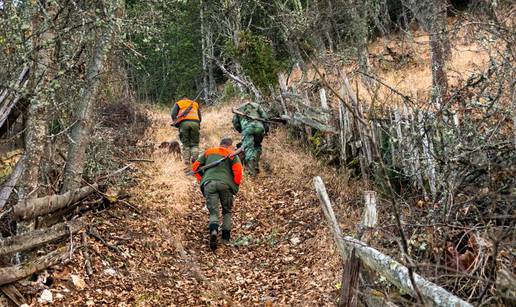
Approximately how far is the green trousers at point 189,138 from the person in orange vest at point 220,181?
10.6ft

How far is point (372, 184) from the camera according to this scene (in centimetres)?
843

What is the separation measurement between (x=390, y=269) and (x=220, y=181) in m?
4.77

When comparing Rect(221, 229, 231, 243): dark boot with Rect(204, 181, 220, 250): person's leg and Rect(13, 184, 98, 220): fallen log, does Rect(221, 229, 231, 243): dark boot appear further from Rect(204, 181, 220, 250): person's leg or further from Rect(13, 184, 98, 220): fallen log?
Rect(13, 184, 98, 220): fallen log

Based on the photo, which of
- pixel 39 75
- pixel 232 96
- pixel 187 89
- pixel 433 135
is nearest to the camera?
pixel 39 75

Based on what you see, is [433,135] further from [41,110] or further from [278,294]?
[41,110]

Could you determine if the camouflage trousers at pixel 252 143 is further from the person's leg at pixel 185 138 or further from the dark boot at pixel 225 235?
the dark boot at pixel 225 235

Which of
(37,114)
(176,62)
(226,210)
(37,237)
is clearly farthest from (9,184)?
(176,62)

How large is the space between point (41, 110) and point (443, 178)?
4.43 m

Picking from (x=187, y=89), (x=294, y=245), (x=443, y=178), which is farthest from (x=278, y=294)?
(x=187, y=89)

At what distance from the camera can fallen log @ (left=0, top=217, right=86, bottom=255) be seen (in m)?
5.37

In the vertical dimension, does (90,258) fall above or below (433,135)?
below

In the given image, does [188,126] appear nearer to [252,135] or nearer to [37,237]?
[252,135]

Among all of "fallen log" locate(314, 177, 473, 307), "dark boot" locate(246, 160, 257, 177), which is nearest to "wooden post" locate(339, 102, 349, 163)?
"dark boot" locate(246, 160, 257, 177)

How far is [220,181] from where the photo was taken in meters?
8.22
